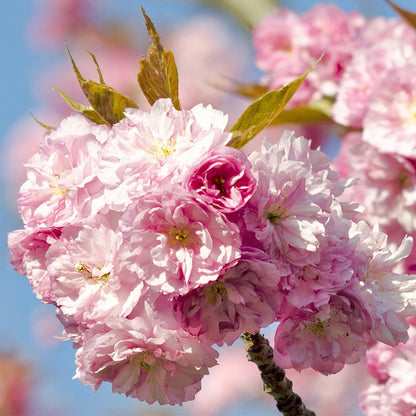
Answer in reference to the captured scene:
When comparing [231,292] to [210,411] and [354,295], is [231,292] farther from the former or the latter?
[210,411]

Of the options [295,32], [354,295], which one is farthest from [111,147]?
[295,32]

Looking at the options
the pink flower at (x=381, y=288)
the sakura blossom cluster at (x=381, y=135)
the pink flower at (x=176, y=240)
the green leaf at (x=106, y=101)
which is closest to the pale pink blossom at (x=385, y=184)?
the sakura blossom cluster at (x=381, y=135)

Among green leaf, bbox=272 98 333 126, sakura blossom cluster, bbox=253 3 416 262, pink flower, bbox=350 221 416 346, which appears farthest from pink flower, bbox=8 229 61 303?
green leaf, bbox=272 98 333 126

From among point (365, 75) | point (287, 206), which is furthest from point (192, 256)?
point (365, 75)

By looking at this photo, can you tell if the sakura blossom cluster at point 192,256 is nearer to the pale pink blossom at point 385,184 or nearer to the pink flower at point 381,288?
the pink flower at point 381,288

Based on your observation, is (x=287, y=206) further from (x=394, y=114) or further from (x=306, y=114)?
(x=306, y=114)
